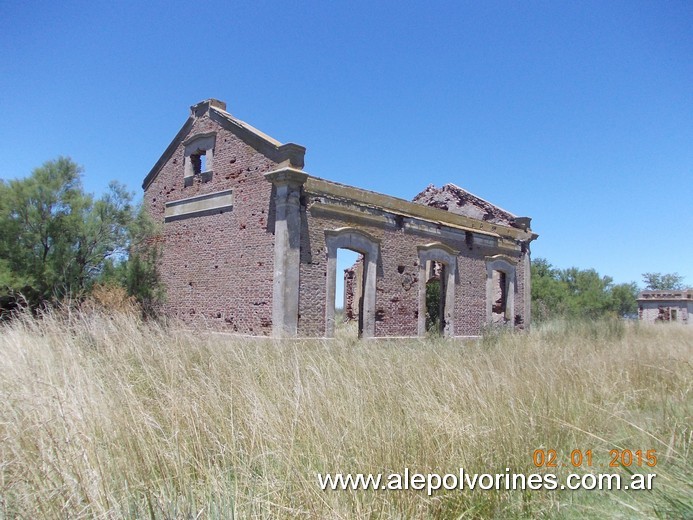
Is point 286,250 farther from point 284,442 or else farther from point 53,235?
point 284,442

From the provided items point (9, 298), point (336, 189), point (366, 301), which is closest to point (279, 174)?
point (336, 189)

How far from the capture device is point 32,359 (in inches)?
171

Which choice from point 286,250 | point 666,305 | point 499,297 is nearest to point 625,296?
point 666,305

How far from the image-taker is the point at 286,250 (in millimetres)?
10633

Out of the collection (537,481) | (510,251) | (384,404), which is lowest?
(537,481)

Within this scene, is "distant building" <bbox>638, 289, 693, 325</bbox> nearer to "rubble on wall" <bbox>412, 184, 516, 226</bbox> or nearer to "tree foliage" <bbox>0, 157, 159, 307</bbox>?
"rubble on wall" <bbox>412, 184, 516, 226</bbox>

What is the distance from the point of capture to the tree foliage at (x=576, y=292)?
2873 cm

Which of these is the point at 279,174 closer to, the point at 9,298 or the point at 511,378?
the point at 9,298

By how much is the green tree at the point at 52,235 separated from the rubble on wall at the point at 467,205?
1275 cm

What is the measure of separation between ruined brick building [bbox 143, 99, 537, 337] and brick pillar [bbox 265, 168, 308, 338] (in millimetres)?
24

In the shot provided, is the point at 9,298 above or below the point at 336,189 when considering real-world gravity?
below

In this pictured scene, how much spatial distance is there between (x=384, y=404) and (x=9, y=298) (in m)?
10.4

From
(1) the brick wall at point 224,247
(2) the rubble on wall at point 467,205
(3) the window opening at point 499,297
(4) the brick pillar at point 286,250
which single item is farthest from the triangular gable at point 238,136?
(3) the window opening at point 499,297

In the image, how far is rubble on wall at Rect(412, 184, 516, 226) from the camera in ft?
61.1
